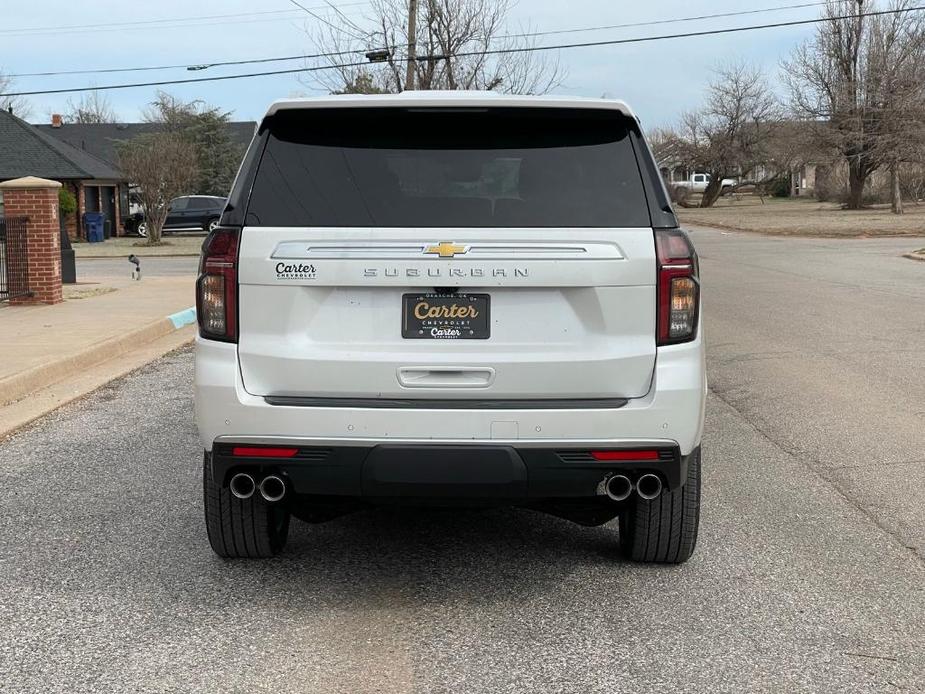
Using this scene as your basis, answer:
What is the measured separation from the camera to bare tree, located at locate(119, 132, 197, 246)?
35.2 m

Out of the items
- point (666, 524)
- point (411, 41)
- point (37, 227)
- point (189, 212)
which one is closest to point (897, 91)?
point (411, 41)

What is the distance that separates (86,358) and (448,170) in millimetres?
7484

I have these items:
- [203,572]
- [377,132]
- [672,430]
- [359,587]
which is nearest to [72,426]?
Result: [203,572]

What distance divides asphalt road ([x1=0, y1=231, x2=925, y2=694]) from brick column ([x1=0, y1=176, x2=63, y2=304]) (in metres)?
8.70

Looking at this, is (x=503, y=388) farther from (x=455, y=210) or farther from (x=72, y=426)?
Answer: (x=72, y=426)

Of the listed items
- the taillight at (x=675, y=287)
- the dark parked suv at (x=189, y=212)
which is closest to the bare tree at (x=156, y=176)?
the dark parked suv at (x=189, y=212)

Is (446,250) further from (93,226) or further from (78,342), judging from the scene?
(93,226)

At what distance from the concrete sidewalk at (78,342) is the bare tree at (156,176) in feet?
60.5

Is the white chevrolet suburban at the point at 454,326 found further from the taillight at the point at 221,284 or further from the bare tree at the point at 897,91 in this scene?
the bare tree at the point at 897,91

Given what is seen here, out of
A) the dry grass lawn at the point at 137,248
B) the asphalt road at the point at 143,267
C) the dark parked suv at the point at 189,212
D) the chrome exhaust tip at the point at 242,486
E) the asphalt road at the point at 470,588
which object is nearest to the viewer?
the asphalt road at the point at 470,588

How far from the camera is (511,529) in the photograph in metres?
5.38

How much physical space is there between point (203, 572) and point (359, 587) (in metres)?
0.71

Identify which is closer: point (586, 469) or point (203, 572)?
point (586, 469)

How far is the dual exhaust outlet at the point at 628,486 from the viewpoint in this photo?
13.5 feet
